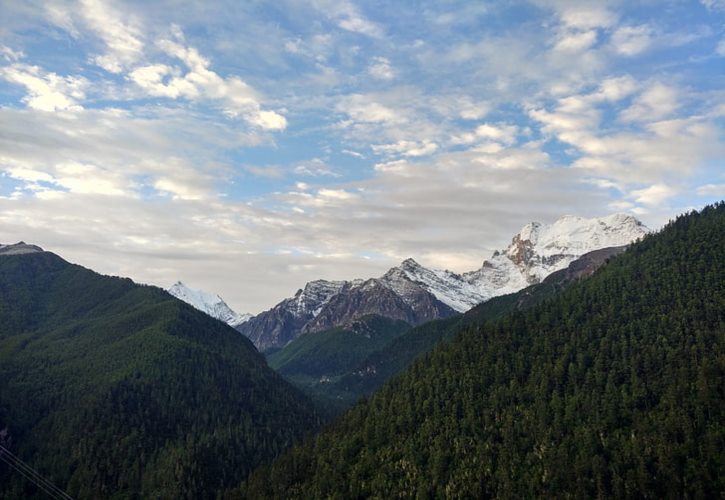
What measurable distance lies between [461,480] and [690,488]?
6527cm

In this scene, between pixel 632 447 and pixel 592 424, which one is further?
pixel 592 424

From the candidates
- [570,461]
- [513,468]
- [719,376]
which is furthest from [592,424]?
[719,376]

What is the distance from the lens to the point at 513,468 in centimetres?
19512

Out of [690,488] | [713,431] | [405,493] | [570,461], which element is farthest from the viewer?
[405,493]

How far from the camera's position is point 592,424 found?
198 metres

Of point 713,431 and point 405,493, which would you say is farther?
point 405,493

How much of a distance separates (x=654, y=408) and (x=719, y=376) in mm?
22237

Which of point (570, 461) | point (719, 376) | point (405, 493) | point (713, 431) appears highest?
point (719, 376)

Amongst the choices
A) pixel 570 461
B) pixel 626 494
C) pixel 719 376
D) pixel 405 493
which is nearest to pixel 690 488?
pixel 626 494

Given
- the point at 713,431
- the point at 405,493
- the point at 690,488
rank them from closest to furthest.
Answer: the point at 690,488, the point at 713,431, the point at 405,493

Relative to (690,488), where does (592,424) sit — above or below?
above

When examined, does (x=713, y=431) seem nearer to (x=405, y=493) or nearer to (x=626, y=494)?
(x=626, y=494)

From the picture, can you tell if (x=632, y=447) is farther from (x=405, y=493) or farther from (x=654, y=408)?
(x=405, y=493)

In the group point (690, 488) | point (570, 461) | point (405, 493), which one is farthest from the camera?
point (405, 493)
